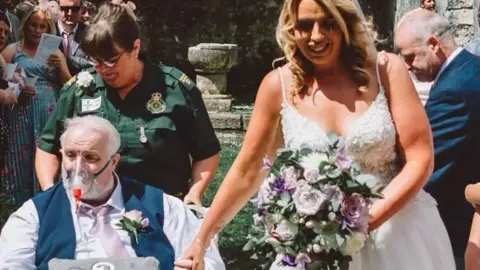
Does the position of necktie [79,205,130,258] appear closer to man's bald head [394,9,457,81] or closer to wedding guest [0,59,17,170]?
man's bald head [394,9,457,81]

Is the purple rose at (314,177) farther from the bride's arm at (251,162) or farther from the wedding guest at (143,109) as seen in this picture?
the wedding guest at (143,109)

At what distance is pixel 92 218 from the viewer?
4.24m

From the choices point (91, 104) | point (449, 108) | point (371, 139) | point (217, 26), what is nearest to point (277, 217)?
point (371, 139)

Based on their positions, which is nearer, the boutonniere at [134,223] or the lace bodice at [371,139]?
the lace bodice at [371,139]

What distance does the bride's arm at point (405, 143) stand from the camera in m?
3.28

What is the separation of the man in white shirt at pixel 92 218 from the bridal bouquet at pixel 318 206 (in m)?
0.95

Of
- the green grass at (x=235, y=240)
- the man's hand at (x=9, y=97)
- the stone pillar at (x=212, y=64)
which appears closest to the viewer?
the green grass at (x=235, y=240)

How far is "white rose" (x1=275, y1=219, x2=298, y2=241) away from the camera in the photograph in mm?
3186

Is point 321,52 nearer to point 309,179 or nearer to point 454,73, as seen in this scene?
point 309,179

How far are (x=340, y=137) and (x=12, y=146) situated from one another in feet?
13.2

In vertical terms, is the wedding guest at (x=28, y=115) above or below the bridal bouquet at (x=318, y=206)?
below

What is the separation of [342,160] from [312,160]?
9cm

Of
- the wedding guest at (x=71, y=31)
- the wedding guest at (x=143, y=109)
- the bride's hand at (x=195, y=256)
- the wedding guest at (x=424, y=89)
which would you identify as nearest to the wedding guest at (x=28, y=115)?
the wedding guest at (x=71, y=31)

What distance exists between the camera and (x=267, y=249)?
3303 millimetres
